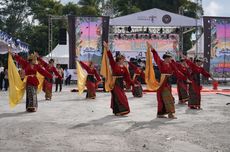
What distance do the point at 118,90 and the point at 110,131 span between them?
3143mm

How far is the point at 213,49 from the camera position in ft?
109

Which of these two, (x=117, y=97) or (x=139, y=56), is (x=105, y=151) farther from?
(x=139, y=56)

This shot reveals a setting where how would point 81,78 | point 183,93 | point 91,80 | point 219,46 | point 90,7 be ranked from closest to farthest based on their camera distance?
point 183,93
point 91,80
point 81,78
point 219,46
point 90,7

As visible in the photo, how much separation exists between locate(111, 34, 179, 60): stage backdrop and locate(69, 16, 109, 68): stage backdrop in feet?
5.74

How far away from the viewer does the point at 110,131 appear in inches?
376

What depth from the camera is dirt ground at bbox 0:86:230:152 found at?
308 inches

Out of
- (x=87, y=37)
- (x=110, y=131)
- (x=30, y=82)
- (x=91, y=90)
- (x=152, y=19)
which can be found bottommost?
(x=110, y=131)

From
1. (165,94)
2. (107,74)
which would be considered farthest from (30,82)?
(165,94)

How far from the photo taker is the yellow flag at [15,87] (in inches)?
540

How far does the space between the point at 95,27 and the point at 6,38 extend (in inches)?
322

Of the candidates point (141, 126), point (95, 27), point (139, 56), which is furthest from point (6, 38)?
point (141, 126)

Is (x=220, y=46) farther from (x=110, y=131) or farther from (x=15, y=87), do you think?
(x=110, y=131)

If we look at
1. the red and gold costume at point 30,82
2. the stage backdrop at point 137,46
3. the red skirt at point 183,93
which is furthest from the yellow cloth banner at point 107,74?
the stage backdrop at point 137,46

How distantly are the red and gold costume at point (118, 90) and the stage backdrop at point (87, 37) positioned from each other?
1993 cm
